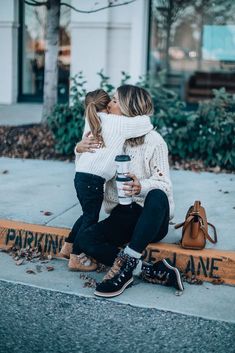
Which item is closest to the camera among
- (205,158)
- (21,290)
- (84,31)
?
(21,290)

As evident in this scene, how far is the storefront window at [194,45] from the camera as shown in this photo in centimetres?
1276

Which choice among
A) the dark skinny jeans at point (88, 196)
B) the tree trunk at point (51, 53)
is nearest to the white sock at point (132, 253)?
the dark skinny jeans at point (88, 196)

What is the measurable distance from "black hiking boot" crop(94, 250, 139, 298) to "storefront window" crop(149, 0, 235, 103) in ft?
29.0

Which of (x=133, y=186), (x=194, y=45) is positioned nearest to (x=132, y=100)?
(x=133, y=186)

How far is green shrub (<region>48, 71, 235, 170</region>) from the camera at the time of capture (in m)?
7.27

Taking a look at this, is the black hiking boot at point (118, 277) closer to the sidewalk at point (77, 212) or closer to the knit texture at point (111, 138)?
the sidewalk at point (77, 212)

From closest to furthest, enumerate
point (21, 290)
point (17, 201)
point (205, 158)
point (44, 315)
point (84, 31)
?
1. point (44, 315)
2. point (21, 290)
3. point (17, 201)
4. point (205, 158)
5. point (84, 31)

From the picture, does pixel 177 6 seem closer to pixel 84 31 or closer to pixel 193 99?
pixel 193 99

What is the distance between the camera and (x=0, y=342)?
3344mm

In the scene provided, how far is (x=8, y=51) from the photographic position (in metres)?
12.1

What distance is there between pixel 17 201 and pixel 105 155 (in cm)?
182

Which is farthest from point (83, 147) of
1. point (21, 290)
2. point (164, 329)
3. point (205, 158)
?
point (205, 158)

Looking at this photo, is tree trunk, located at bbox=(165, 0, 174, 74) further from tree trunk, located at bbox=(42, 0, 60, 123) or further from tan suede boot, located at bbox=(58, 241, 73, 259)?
tan suede boot, located at bbox=(58, 241, 73, 259)

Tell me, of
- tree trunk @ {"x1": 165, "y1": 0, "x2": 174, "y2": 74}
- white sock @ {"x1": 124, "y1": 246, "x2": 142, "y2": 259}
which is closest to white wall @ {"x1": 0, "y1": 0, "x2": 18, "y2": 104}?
tree trunk @ {"x1": 165, "y1": 0, "x2": 174, "y2": 74}
